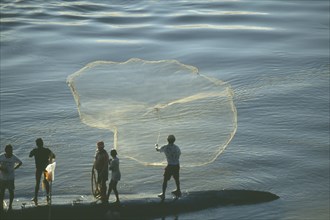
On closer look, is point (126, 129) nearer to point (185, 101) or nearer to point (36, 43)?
point (185, 101)

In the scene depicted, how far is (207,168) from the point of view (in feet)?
67.6

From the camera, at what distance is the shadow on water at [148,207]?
16.2 meters

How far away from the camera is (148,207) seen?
54.9 ft

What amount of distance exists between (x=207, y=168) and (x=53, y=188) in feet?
16.6

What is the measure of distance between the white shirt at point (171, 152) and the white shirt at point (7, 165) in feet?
12.1

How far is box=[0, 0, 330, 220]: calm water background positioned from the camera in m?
19.5

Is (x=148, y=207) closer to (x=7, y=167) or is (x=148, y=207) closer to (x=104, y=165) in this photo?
(x=104, y=165)

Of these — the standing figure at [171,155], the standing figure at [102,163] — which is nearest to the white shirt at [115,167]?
the standing figure at [102,163]

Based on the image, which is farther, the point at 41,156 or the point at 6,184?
the point at 41,156

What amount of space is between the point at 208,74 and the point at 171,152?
48.5 feet

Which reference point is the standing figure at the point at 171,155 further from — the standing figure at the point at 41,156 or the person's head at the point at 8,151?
the person's head at the point at 8,151

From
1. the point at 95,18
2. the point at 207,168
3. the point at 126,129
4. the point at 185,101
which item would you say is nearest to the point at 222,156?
the point at 207,168

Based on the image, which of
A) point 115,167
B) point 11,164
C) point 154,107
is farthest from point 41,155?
point 154,107

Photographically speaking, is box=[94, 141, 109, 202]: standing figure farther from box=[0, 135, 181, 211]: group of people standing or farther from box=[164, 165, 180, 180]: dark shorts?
box=[164, 165, 180, 180]: dark shorts
